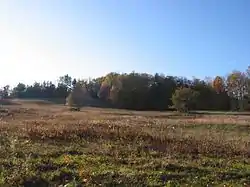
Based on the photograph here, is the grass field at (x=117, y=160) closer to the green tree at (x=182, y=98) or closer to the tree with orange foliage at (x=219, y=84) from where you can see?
the green tree at (x=182, y=98)

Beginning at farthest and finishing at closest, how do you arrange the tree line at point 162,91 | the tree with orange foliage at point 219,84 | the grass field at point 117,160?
the tree with orange foliage at point 219,84 < the tree line at point 162,91 < the grass field at point 117,160

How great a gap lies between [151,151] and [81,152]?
2.71m

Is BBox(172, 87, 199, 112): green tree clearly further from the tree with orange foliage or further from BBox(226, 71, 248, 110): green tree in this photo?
the tree with orange foliage

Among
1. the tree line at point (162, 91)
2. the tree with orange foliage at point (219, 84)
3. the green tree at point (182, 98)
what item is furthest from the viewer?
the tree with orange foliage at point (219, 84)

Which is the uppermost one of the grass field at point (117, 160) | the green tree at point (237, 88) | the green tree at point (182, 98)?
the green tree at point (237, 88)

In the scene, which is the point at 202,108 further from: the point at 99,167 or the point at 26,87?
the point at 99,167

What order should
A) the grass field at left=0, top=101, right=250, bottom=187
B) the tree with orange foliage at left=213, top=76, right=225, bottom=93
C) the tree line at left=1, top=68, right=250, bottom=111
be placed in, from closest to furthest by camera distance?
the grass field at left=0, top=101, right=250, bottom=187
the tree line at left=1, top=68, right=250, bottom=111
the tree with orange foliage at left=213, top=76, right=225, bottom=93

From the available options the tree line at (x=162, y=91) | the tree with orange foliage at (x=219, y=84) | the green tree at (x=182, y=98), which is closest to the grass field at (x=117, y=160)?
the green tree at (x=182, y=98)

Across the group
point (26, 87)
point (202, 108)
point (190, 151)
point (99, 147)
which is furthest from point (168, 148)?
point (26, 87)

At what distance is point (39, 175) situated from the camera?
1130 cm

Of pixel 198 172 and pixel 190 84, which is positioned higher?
pixel 190 84

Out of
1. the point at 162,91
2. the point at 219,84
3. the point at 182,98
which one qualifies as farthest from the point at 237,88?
the point at 182,98

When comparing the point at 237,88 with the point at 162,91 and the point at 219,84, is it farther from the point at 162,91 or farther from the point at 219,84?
the point at 162,91

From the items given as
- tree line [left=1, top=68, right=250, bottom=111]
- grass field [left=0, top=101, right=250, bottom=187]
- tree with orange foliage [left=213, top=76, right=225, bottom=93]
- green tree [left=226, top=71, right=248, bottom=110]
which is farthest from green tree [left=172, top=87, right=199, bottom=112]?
grass field [left=0, top=101, right=250, bottom=187]
